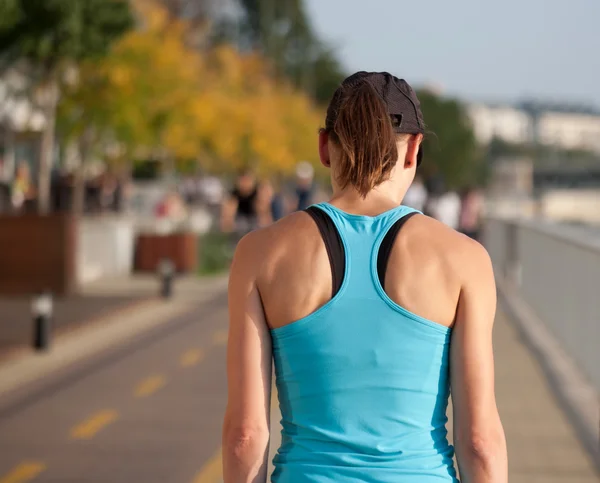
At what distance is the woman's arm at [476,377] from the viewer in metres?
2.47

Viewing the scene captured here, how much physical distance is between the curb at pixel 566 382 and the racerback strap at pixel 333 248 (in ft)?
20.4

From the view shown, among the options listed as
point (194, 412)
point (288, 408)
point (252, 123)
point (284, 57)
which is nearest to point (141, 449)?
point (194, 412)

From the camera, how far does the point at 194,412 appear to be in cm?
1079

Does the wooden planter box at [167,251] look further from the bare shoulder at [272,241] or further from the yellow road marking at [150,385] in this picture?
the bare shoulder at [272,241]

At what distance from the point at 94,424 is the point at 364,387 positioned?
806 centimetres

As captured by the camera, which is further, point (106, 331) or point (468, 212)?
point (468, 212)

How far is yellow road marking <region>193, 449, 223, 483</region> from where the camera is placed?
8.20 m

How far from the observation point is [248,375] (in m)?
2.50

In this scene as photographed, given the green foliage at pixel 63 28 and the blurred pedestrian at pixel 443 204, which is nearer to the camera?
the green foliage at pixel 63 28

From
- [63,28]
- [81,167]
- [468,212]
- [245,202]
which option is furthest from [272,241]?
[81,167]

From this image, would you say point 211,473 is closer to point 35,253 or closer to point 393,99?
point 393,99

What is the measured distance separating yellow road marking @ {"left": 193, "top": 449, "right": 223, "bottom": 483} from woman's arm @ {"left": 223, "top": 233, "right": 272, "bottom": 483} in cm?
574

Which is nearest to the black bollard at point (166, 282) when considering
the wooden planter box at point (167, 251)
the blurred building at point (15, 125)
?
the blurred building at point (15, 125)

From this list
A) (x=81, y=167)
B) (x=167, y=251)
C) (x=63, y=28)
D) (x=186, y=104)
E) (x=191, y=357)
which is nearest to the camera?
(x=191, y=357)
